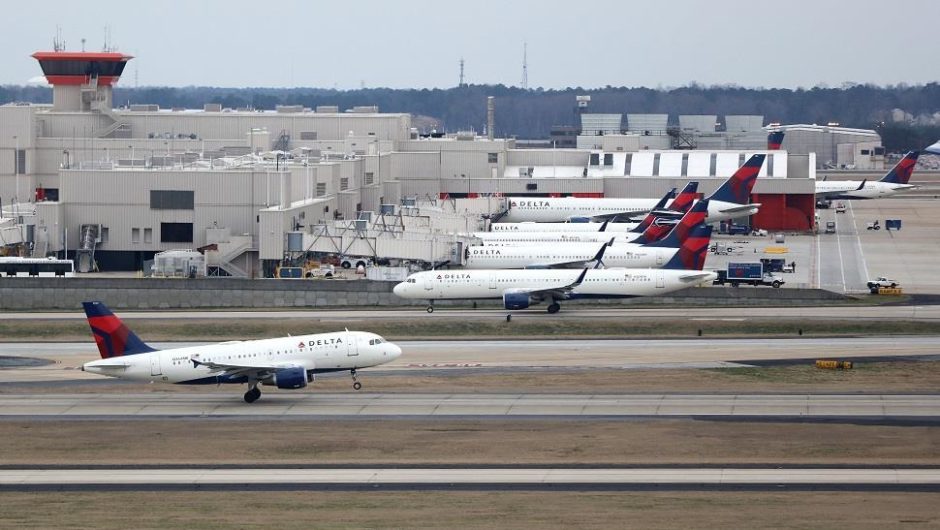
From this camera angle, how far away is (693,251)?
10300cm

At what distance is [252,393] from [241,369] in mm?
1582

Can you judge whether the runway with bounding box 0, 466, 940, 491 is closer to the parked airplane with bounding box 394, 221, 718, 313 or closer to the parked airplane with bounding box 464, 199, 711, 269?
the parked airplane with bounding box 394, 221, 718, 313

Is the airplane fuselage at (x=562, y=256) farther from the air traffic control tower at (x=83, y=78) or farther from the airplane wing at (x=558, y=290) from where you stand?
the air traffic control tower at (x=83, y=78)

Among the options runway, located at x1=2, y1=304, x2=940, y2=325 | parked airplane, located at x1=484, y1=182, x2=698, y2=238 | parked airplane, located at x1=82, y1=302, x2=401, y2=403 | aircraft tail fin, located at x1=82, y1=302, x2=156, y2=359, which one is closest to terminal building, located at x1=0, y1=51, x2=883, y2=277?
parked airplane, located at x1=484, y1=182, x2=698, y2=238

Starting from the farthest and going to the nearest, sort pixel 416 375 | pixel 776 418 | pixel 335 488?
pixel 416 375
pixel 776 418
pixel 335 488

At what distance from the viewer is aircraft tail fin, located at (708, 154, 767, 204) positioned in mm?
143225

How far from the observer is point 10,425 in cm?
6344

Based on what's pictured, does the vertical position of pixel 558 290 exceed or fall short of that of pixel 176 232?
it falls short

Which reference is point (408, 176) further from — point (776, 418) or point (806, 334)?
point (776, 418)

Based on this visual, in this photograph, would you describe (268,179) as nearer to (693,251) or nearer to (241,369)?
(693,251)

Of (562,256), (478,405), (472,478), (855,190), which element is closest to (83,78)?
(562,256)

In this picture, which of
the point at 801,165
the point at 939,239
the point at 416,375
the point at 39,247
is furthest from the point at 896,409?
the point at 801,165

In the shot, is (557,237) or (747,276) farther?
(557,237)

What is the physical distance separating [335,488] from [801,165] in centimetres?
12856
